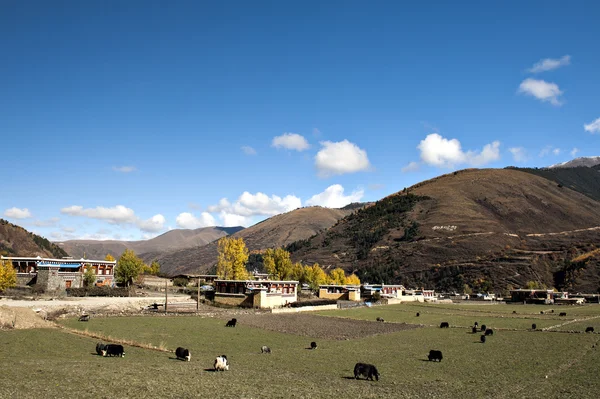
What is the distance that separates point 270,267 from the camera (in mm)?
107875

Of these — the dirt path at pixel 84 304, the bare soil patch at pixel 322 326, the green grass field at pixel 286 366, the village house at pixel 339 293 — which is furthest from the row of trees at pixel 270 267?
the green grass field at pixel 286 366

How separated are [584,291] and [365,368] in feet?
452

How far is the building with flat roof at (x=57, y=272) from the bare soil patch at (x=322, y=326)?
121 ft

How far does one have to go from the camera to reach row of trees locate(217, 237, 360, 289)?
96.1m

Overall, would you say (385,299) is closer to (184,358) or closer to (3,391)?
(184,358)

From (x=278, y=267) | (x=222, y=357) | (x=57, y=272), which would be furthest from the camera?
(x=278, y=267)

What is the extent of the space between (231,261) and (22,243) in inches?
4085

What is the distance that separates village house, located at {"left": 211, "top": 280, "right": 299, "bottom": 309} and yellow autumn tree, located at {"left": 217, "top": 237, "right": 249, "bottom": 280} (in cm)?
1221

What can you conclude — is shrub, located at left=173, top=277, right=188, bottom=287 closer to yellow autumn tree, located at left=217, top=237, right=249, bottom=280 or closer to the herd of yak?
yellow autumn tree, located at left=217, top=237, right=249, bottom=280

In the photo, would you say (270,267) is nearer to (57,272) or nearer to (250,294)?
(250,294)

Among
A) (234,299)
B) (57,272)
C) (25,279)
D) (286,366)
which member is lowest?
(234,299)

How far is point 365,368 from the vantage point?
2392 cm

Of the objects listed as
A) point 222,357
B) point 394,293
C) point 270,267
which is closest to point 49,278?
point 270,267

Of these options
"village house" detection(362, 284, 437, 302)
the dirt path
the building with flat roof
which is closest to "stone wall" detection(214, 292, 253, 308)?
the dirt path
